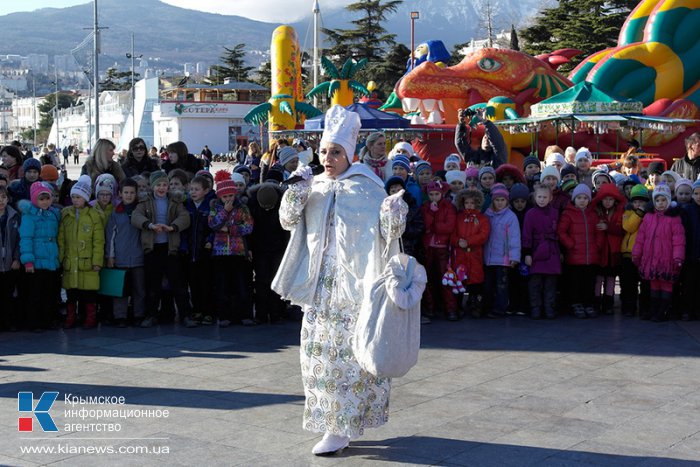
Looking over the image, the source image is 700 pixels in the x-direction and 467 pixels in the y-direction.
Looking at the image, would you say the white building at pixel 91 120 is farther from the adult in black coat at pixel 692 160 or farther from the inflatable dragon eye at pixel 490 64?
the adult in black coat at pixel 692 160

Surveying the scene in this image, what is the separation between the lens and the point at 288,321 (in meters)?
9.60

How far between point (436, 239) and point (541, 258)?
1070 millimetres

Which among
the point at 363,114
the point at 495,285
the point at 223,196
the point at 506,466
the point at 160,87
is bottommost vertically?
the point at 506,466

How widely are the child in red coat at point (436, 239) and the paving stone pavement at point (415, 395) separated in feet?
1.57

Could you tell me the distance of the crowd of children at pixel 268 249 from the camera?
9305 millimetres

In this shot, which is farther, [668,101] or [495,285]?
[668,101]

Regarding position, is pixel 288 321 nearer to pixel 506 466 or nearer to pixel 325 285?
pixel 325 285

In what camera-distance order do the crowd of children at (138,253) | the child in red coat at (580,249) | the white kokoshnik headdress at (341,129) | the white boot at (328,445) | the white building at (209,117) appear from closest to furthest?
1. the white boot at (328,445)
2. the white kokoshnik headdress at (341,129)
3. the crowd of children at (138,253)
4. the child in red coat at (580,249)
5. the white building at (209,117)

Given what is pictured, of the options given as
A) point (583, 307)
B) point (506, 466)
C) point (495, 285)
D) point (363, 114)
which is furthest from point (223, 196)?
point (363, 114)

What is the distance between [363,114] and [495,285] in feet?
32.5

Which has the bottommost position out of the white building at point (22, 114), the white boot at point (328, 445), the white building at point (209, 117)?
the white boot at point (328, 445)

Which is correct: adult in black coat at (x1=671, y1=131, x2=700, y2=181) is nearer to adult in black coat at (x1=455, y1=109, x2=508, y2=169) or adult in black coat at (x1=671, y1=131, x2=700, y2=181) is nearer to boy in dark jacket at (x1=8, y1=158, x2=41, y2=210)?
adult in black coat at (x1=455, y1=109, x2=508, y2=169)

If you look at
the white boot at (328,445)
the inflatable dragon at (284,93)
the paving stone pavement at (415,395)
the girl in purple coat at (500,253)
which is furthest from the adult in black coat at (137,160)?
the inflatable dragon at (284,93)

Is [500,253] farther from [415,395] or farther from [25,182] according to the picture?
[25,182]
